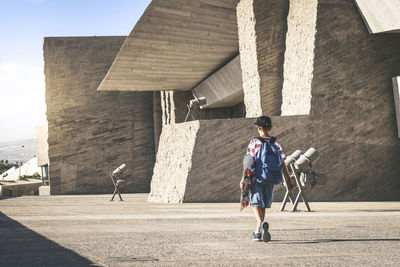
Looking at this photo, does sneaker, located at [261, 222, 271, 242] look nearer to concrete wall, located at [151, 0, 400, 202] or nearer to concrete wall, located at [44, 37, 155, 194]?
concrete wall, located at [151, 0, 400, 202]

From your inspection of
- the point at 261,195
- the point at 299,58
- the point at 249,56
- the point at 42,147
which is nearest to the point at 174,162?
the point at 249,56

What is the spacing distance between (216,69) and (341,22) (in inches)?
488

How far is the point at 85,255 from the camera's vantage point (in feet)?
16.3

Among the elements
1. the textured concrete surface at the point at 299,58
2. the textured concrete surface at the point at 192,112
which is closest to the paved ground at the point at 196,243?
the textured concrete surface at the point at 299,58

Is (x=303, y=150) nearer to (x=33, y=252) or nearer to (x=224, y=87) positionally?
(x=33, y=252)

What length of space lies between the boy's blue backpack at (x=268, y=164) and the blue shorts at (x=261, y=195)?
9 centimetres

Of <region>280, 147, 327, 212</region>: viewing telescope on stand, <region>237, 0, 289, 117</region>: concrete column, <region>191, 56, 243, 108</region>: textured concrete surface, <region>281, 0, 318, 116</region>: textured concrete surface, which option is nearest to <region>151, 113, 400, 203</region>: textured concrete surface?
<region>281, 0, 318, 116</region>: textured concrete surface

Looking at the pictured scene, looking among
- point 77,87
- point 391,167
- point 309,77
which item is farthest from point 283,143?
point 77,87

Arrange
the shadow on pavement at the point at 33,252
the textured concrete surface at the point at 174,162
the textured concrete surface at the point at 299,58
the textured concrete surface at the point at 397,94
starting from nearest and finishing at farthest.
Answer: the shadow on pavement at the point at 33,252 → the textured concrete surface at the point at 174,162 → the textured concrete surface at the point at 299,58 → the textured concrete surface at the point at 397,94

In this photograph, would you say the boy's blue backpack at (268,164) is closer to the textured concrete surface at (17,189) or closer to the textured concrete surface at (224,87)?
the textured concrete surface at (224,87)

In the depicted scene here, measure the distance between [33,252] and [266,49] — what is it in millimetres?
14022

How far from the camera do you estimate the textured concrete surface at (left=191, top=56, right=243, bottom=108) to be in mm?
26484

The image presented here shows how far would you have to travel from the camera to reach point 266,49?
18234 mm

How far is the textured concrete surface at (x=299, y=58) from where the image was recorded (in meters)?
15.9
